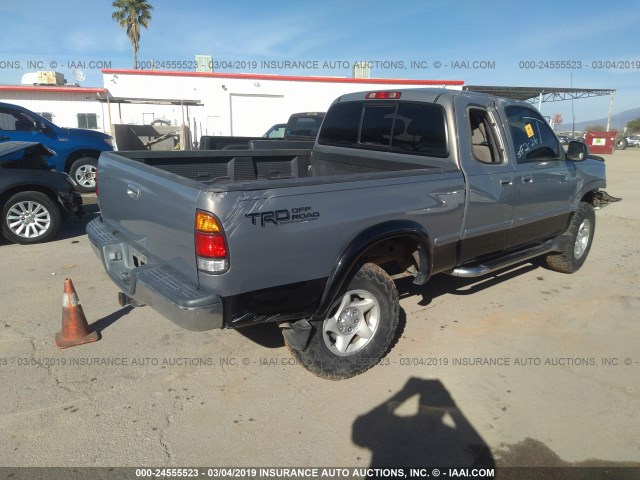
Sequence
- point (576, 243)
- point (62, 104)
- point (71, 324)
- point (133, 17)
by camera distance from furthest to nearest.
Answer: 1. point (133, 17)
2. point (62, 104)
3. point (576, 243)
4. point (71, 324)

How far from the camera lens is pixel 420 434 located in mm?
2795

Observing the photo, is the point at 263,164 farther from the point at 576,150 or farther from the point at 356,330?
the point at 576,150

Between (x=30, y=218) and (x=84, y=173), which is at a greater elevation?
(x=84, y=173)

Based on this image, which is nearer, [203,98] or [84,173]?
[84,173]

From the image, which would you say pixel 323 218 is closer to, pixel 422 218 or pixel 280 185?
pixel 280 185

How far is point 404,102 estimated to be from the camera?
13.5 feet

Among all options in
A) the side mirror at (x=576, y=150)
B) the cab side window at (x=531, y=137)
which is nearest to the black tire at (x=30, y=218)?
the cab side window at (x=531, y=137)

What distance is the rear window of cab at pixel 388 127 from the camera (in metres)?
3.86

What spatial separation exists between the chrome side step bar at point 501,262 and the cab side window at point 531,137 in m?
0.87

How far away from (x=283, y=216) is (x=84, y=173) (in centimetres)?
914

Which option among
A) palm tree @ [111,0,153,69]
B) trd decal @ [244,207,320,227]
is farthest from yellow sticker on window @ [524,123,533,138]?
palm tree @ [111,0,153,69]

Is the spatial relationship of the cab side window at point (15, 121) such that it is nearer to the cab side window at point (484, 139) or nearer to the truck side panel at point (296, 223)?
the truck side panel at point (296, 223)

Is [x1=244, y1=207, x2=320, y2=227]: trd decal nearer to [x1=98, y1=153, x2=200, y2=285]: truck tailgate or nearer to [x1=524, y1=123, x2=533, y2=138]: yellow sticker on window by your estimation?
[x1=98, y1=153, x2=200, y2=285]: truck tailgate

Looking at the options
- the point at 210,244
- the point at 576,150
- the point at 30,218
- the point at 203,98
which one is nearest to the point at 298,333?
the point at 210,244
